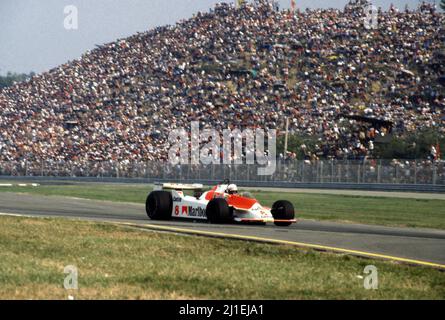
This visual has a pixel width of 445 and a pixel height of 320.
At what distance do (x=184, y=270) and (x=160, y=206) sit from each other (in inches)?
390

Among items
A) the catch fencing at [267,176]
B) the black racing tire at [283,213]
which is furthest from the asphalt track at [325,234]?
the catch fencing at [267,176]

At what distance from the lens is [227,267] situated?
12852 millimetres

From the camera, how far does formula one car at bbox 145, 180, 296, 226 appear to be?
21141 mm

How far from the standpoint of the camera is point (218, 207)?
21.0 m

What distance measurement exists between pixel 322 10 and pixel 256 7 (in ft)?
17.0

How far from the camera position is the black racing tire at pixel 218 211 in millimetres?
21016

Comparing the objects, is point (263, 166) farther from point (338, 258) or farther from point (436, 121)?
point (338, 258)

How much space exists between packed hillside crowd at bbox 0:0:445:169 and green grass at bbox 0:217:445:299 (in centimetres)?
3433

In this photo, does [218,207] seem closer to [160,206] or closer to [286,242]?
[160,206]

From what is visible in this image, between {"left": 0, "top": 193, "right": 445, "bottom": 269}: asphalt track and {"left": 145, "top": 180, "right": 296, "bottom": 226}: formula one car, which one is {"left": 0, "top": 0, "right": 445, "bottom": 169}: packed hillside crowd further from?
{"left": 145, "top": 180, "right": 296, "bottom": 226}: formula one car

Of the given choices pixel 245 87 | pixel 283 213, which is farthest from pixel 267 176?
pixel 283 213

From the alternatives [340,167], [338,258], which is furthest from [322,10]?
[338,258]

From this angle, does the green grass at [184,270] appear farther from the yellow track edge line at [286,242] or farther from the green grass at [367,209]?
the green grass at [367,209]
